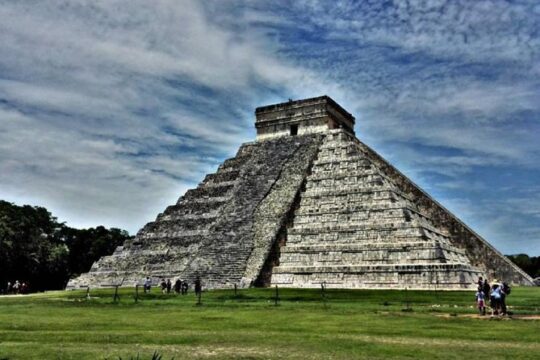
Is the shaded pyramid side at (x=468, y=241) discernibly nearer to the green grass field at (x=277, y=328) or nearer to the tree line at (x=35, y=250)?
the green grass field at (x=277, y=328)

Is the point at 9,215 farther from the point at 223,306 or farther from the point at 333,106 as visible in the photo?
the point at 223,306

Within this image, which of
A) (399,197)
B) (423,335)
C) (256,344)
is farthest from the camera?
(399,197)

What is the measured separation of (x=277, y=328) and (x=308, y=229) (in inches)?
510

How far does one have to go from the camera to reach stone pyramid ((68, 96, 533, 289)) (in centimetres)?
2186

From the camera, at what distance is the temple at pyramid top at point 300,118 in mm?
32094

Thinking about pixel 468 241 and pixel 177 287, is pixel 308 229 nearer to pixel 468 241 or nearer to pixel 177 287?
pixel 177 287

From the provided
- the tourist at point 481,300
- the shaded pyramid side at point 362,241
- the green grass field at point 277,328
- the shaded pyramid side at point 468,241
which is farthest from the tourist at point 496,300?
the shaded pyramid side at point 468,241

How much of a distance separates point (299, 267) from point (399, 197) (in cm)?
551

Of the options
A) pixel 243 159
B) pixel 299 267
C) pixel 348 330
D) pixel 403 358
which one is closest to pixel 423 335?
pixel 348 330

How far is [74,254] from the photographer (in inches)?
2132

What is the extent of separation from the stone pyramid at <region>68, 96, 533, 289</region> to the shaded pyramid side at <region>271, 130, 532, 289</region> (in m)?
0.04

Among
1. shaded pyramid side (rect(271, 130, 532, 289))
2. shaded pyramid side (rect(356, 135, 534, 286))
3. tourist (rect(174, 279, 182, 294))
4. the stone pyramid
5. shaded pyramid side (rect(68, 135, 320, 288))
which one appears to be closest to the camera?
shaded pyramid side (rect(271, 130, 532, 289))

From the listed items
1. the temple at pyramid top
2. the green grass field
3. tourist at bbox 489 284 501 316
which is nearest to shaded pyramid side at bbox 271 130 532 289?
the green grass field

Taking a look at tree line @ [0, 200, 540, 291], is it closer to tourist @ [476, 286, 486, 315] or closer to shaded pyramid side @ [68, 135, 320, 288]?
shaded pyramid side @ [68, 135, 320, 288]
